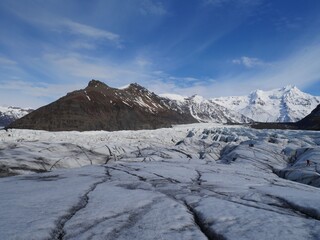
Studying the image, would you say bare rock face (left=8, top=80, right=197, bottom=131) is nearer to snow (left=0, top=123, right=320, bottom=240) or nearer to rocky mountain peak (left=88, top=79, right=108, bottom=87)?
rocky mountain peak (left=88, top=79, right=108, bottom=87)

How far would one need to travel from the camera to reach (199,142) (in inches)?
→ 1468

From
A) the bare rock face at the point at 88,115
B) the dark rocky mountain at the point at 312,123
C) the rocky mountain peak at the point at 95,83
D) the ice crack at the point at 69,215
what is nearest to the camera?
the ice crack at the point at 69,215

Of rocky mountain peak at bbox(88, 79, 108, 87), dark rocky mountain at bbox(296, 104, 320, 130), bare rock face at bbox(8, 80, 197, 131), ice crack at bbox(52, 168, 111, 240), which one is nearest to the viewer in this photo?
ice crack at bbox(52, 168, 111, 240)

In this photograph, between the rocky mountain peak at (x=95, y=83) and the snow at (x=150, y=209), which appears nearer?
the snow at (x=150, y=209)

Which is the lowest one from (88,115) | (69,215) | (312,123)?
(69,215)

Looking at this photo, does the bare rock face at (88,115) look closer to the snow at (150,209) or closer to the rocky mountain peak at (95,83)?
the rocky mountain peak at (95,83)

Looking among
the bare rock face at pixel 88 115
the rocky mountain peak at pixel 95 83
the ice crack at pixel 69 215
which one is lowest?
the ice crack at pixel 69 215

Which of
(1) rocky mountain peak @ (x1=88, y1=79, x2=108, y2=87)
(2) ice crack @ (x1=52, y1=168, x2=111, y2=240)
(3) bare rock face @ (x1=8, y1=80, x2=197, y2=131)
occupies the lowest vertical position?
(2) ice crack @ (x1=52, y1=168, x2=111, y2=240)

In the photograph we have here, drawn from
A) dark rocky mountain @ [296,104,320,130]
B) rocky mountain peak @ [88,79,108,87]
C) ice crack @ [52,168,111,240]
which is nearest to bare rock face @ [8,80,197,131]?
rocky mountain peak @ [88,79,108,87]

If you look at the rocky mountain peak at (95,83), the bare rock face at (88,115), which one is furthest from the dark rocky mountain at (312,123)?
the rocky mountain peak at (95,83)

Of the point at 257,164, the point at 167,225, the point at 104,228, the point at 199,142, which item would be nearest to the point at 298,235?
the point at 167,225

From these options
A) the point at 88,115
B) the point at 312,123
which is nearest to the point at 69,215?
the point at 88,115

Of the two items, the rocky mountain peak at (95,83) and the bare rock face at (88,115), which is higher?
the rocky mountain peak at (95,83)

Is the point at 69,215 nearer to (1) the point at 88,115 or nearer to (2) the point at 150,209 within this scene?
(2) the point at 150,209
